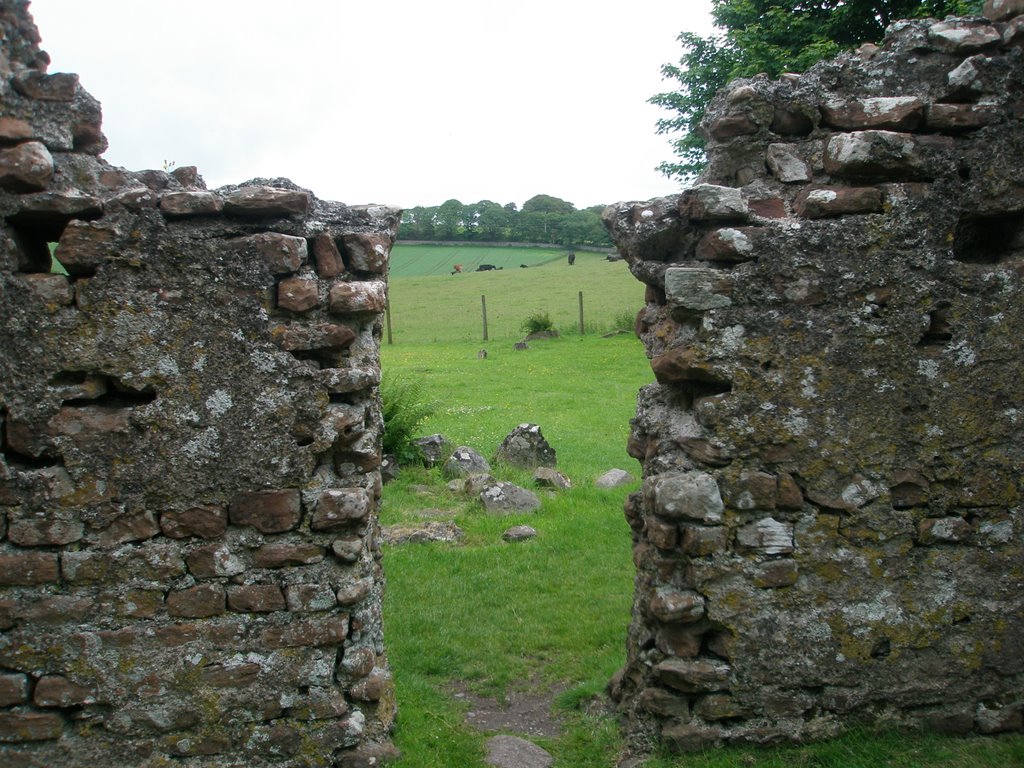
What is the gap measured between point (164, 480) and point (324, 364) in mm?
917

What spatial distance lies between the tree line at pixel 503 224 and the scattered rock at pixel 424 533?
122 ft

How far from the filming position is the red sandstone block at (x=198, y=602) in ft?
13.2

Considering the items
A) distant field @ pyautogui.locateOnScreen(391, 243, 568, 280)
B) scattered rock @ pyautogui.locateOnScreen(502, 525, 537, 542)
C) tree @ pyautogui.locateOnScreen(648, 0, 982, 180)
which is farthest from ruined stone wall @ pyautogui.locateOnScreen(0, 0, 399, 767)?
distant field @ pyautogui.locateOnScreen(391, 243, 568, 280)

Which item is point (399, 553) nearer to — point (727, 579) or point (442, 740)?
point (442, 740)

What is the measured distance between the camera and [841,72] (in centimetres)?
438

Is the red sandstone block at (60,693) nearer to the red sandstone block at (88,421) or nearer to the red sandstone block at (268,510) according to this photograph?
the red sandstone block at (268,510)

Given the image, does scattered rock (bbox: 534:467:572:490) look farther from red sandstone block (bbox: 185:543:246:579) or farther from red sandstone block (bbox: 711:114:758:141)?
red sandstone block (bbox: 185:543:246:579)

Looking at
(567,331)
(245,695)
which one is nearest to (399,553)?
(245,695)

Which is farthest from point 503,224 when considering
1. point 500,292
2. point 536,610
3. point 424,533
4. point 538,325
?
point 536,610

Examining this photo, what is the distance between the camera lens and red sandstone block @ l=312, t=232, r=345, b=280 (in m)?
4.14

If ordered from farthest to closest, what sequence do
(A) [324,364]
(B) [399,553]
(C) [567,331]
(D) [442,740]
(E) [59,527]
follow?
(C) [567,331]
(B) [399,553]
(D) [442,740]
(A) [324,364]
(E) [59,527]

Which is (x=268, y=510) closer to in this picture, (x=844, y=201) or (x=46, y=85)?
(x=46, y=85)

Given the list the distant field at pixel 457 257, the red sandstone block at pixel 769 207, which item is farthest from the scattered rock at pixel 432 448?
the distant field at pixel 457 257

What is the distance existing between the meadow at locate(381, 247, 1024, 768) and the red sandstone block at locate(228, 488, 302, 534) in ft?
4.58
